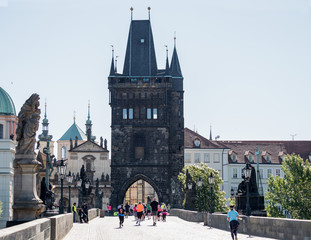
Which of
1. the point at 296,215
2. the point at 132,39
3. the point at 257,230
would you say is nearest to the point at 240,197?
the point at 257,230

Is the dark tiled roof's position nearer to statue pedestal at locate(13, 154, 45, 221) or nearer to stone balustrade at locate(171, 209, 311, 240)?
stone balustrade at locate(171, 209, 311, 240)

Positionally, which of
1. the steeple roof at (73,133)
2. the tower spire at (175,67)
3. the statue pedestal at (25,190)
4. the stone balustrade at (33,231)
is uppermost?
the tower spire at (175,67)

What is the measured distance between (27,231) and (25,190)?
597 cm

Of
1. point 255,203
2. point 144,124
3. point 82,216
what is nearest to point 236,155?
point 144,124

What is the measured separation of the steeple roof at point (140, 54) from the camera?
9194 cm

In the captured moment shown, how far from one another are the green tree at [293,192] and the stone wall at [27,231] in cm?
6054

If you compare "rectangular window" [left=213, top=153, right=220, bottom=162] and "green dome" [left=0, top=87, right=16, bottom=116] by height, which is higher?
"green dome" [left=0, top=87, right=16, bottom=116]

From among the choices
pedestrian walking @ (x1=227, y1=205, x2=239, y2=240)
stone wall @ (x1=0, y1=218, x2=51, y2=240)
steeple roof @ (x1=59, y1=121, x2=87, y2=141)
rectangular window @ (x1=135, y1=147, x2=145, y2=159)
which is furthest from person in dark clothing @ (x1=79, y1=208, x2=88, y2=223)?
steeple roof @ (x1=59, y1=121, x2=87, y2=141)

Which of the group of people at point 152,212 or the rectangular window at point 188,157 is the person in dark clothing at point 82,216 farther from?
the rectangular window at point 188,157

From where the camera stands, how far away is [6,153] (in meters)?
74.6

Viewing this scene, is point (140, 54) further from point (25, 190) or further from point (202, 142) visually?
point (25, 190)

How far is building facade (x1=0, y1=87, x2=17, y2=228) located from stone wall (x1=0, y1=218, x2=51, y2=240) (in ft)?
137

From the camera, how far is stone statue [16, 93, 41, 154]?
1916 cm

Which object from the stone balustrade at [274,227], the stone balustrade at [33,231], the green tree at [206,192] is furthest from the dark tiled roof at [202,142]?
the stone balustrade at [33,231]
